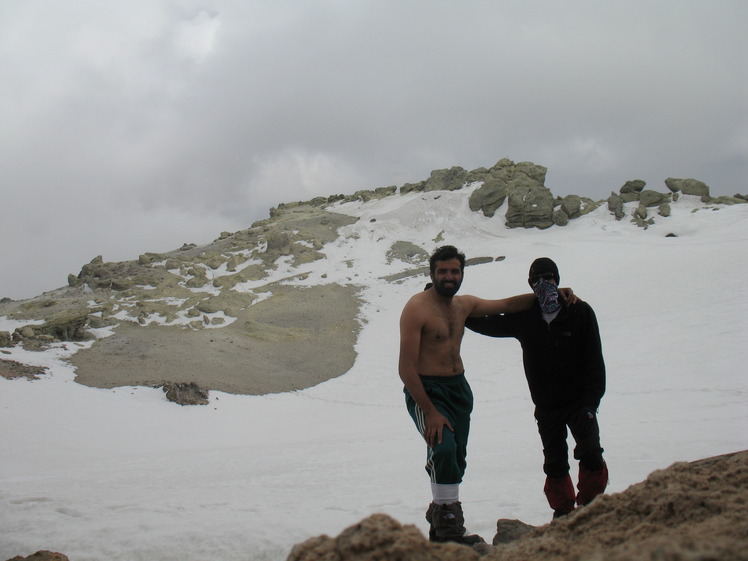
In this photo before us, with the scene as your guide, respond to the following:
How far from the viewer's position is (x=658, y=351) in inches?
500

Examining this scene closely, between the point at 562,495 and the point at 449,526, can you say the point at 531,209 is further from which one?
the point at 449,526

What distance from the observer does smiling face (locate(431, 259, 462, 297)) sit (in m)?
3.58

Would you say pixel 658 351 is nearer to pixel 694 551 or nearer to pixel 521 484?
pixel 521 484

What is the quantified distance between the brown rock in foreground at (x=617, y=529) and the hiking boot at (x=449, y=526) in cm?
92

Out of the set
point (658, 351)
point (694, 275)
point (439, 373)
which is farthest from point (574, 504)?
point (694, 275)

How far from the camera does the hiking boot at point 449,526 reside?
3.21 metres

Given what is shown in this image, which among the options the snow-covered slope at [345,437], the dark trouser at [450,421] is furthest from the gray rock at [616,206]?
the dark trouser at [450,421]

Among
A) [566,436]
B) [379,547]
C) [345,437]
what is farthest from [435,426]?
[345,437]

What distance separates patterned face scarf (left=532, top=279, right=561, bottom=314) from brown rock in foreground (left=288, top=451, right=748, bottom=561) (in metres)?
1.49

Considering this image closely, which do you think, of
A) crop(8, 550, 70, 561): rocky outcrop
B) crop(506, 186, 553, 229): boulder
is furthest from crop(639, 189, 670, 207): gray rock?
crop(8, 550, 70, 561): rocky outcrop

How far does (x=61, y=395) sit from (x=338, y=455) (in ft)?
23.4

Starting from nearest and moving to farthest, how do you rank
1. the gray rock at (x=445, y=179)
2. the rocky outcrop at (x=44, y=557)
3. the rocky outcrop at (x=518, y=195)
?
1. the rocky outcrop at (x=44, y=557)
2. the rocky outcrop at (x=518, y=195)
3. the gray rock at (x=445, y=179)

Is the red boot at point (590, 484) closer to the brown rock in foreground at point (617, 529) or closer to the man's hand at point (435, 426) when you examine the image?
the man's hand at point (435, 426)

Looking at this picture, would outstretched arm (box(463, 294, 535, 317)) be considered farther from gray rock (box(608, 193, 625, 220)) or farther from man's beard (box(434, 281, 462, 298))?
gray rock (box(608, 193, 625, 220))
